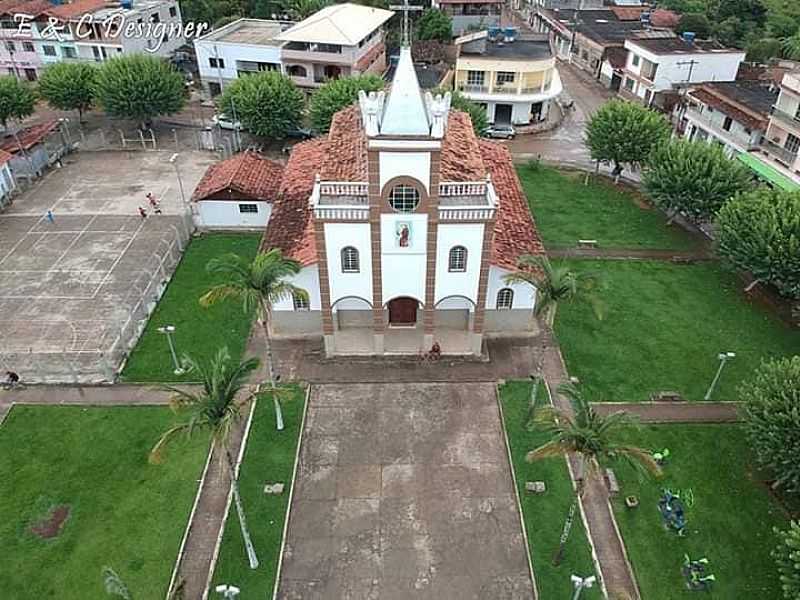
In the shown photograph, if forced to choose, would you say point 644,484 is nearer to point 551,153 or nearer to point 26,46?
point 551,153

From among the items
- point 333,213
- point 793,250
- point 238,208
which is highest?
point 333,213

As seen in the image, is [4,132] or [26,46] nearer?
[4,132]

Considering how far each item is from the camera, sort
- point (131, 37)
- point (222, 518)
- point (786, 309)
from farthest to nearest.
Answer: point (131, 37), point (786, 309), point (222, 518)

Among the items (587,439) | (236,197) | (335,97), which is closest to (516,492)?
(587,439)

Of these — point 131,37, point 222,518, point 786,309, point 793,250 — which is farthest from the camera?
point 131,37

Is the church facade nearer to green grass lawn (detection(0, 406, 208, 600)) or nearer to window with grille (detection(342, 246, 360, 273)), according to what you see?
window with grille (detection(342, 246, 360, 273))

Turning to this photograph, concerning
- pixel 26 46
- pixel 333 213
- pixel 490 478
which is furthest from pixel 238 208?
pixel 26 46

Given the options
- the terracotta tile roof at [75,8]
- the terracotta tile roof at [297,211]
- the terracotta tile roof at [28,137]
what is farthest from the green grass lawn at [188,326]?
the terracotta tile roof at [75,8]

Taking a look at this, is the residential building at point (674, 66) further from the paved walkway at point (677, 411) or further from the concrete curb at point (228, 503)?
the concrete curb at point (228, 503)
